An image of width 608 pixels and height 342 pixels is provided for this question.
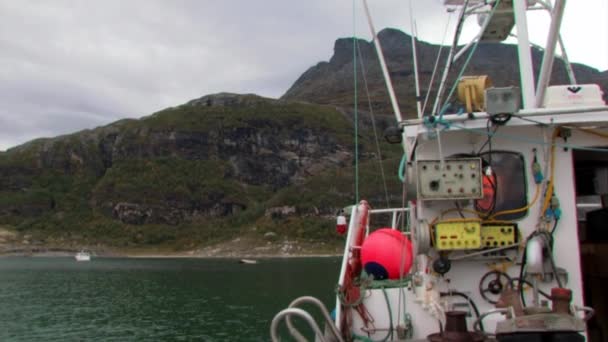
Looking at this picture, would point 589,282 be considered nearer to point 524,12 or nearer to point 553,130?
point 553,130

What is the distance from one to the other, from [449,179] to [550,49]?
195 cm

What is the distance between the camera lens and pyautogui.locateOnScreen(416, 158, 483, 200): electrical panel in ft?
21.9

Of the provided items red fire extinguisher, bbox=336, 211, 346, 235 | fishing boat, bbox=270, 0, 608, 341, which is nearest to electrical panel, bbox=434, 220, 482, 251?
fishing boat, bbox=270, 0, 608, 341

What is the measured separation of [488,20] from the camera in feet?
31.8

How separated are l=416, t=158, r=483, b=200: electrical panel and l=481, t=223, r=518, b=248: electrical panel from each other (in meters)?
0.55

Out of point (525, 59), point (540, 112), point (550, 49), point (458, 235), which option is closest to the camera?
point (550, 49)

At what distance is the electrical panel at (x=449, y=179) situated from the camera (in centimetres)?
667

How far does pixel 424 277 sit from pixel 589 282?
10.1ft

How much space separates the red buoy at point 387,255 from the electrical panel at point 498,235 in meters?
2.36

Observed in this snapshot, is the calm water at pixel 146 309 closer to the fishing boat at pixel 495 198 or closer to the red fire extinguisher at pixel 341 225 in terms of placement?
the red fire extinguisher at pixel 341 225

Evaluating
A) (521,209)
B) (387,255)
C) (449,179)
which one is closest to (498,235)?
(521,209)

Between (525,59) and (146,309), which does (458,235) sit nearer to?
(525,59)

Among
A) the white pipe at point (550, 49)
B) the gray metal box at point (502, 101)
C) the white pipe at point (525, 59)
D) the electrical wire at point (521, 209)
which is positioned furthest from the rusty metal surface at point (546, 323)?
the white pipe at point (525, 59)

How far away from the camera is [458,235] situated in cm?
669
